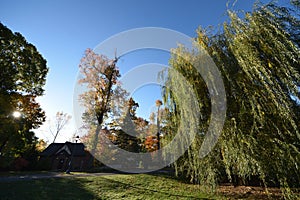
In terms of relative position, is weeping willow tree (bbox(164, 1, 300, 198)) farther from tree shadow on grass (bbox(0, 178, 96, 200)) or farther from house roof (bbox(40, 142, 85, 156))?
house roof (bbox(40, 142, 85, 156))

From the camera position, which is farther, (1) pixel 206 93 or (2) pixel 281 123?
(1) pixel 206 93

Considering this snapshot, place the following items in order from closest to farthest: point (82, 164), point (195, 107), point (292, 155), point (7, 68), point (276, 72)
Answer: point (292, 155) < point (276, 72) < point (195, 107) < point (7, 68) < point (82, 164)

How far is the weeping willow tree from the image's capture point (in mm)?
3428

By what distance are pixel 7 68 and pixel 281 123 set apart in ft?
50.5

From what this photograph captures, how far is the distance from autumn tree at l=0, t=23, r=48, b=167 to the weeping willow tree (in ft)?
44.0

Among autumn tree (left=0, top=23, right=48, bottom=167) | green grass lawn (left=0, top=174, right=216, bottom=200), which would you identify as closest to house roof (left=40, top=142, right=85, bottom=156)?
autumn tree (left=0, top=23, right=48, bottom=167)

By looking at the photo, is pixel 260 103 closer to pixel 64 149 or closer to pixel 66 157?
pixel 66 157

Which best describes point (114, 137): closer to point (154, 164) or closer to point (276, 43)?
point (154, 164)

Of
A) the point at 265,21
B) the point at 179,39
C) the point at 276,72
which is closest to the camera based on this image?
the point at 276,72

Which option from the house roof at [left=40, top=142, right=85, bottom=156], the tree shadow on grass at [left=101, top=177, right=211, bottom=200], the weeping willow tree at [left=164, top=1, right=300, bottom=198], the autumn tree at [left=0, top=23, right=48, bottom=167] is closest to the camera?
the weeping willow tree at [left=164, top=1, right=300, bottom=198]

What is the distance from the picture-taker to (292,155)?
338 cm

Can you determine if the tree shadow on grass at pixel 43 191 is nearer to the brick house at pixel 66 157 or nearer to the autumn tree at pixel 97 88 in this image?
the autumn tree at pixel 97 88

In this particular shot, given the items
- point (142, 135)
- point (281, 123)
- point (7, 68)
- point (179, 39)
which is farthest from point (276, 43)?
point (142, 135)

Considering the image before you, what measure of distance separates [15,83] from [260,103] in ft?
50.2
